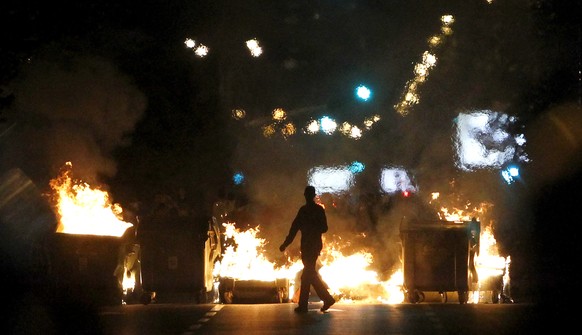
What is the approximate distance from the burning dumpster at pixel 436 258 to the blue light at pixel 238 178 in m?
16.3

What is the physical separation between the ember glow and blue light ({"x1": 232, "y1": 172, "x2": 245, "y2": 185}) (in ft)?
37.2

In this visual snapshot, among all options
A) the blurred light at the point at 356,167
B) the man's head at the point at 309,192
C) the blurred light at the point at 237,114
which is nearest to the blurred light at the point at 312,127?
the blurred light at the point at 237,114

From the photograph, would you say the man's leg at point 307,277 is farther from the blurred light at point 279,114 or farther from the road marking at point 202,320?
the blurred light at point 279,114

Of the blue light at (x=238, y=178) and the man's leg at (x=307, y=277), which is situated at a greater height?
the blue light at (x=238, y=178)

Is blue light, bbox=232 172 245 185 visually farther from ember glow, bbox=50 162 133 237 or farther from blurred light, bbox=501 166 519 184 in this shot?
ember glow, bbox=50 162 133 237

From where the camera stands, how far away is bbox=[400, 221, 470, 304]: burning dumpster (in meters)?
25.4

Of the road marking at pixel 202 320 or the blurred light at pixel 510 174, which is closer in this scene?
the road marking at pixel 202 320

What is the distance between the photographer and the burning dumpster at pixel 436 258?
2542 cm

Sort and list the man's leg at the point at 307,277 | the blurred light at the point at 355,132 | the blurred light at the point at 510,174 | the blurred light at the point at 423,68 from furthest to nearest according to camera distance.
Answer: the blurred light at the point at 355,132
the blurred light at the point at 423,68
the blurred light at the point at 510,174
the man's leg at the point at 307,277

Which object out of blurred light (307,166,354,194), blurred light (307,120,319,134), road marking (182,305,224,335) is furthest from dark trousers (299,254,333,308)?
blurred light (307,120,319,134)

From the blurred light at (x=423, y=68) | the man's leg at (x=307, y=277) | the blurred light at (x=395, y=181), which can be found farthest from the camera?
the blurred light at (x=423, y=68)

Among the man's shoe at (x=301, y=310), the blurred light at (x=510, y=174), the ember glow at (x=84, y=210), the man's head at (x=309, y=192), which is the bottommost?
the man's shoe at (x=301, y=310)

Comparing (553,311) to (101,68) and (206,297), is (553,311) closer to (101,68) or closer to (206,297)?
(206,297)

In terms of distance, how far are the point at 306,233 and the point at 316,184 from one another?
685 inches
